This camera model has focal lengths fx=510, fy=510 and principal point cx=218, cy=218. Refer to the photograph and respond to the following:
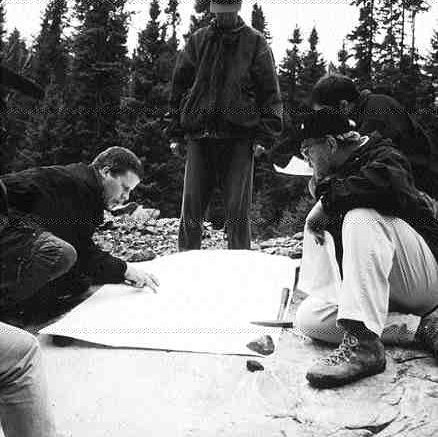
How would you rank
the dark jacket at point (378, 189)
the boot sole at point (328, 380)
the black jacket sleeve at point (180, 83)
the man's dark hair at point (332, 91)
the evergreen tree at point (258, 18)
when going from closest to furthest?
the boot sole at point (328, 380) → the dark jacket at point (378, 189) → the man's dark hair at point (332, 91) → the black jacket sleeve at point (180, 83) → the evergreen tree at point (258, 18)

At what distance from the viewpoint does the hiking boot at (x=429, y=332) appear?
1.95 meters

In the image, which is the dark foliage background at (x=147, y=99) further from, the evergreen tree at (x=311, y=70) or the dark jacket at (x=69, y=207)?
the dark jacket at (x=69, y=207)

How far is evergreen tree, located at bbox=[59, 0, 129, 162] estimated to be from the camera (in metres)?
18.8

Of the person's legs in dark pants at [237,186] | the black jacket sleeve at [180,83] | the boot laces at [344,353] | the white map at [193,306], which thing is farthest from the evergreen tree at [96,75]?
the boot laces at [344,353]

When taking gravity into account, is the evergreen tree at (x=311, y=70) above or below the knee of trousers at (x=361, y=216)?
above

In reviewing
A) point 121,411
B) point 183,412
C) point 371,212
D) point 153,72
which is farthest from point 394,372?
point 153,72

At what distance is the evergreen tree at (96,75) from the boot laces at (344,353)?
17.6 metres

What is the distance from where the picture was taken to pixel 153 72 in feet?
64.2

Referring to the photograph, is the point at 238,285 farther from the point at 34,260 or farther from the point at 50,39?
the point at 50,39

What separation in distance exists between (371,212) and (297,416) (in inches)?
31.2

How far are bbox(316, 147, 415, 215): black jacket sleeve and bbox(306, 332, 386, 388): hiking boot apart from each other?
488mm

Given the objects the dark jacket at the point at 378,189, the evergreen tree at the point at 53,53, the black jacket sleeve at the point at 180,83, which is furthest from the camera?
the evergreen tree at the point at 53,53

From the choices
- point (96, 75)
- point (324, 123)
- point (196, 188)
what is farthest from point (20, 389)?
point (96, 75)

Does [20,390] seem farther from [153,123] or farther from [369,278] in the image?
[153,123]
